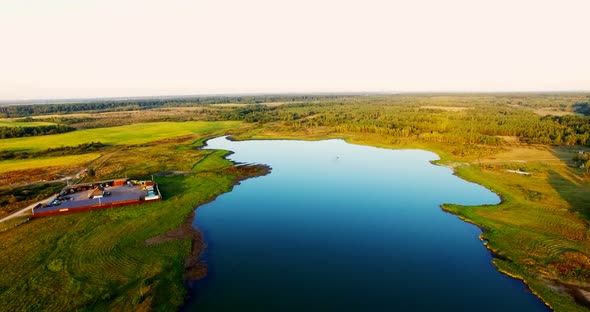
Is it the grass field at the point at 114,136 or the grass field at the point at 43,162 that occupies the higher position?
the grass field at the point at 114,136

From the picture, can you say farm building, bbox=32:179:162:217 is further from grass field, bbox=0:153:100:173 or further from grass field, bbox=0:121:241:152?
grass field, bbox=0:121:241:152

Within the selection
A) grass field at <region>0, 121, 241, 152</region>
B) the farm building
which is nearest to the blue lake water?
the farm building

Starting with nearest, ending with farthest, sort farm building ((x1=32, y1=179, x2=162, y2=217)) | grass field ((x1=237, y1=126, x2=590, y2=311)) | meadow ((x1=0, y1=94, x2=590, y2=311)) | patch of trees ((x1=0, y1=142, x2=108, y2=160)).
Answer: meadow ((x1=0, y1=94, x2=590, y2=311)), grass field ((x1=237, y1=126, x2=590, y2=311)), farm building ((x1=32, y1=179, x2=162, y2=217)), patch of trees ((x1=0, y1=142, x2=108, y2=160))

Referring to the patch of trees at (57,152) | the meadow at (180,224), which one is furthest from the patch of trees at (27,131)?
the patch of trees at (57,152)

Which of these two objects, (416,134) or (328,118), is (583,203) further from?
(328,118)

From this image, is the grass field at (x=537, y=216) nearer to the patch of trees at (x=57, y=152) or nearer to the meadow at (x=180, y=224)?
the meadow at (x=180, y=224)

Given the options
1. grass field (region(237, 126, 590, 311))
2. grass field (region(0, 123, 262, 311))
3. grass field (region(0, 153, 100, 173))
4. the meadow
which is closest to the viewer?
grass field (region(0, 123, 262, 311))
